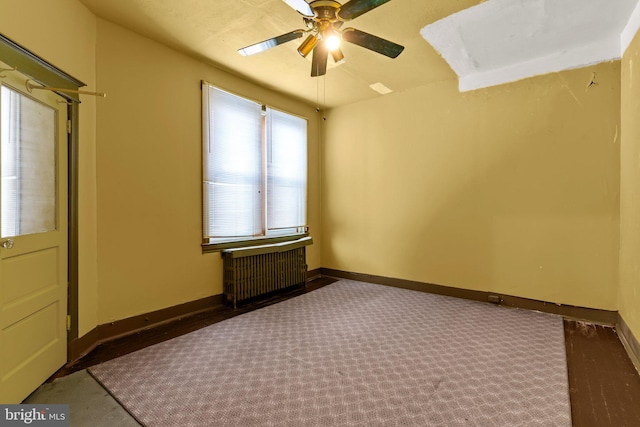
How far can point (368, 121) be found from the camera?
4809 mm

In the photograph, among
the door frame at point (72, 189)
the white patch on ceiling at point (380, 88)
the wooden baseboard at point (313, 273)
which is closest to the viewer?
the door frame at point (72, 189)

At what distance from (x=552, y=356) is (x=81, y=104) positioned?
4.33 m

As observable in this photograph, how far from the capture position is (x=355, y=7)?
2059mm

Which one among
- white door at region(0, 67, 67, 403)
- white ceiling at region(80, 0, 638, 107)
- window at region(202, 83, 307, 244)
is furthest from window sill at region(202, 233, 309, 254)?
white ceiling at region(80, 0, 638, 107)

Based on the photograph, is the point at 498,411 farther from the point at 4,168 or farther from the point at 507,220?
the point at 4,168

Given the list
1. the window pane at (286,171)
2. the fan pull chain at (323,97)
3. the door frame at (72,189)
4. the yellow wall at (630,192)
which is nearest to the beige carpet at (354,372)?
the door frame at (72,189)

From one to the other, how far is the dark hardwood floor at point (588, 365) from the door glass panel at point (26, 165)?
1136 millimetres

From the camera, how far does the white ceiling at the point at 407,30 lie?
2.50 m

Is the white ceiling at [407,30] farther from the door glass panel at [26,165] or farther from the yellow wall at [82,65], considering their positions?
the door glass panel at [26,165]

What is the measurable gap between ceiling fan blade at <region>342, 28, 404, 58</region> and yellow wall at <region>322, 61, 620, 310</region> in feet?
6.56

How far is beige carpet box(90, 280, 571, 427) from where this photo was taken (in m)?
1.76

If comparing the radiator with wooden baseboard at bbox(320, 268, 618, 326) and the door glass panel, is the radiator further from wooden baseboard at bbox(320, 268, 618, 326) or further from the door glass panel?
the door glass panel

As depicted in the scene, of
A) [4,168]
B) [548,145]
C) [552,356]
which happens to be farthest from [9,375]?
[548,145]

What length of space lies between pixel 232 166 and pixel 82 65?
5.56ft
